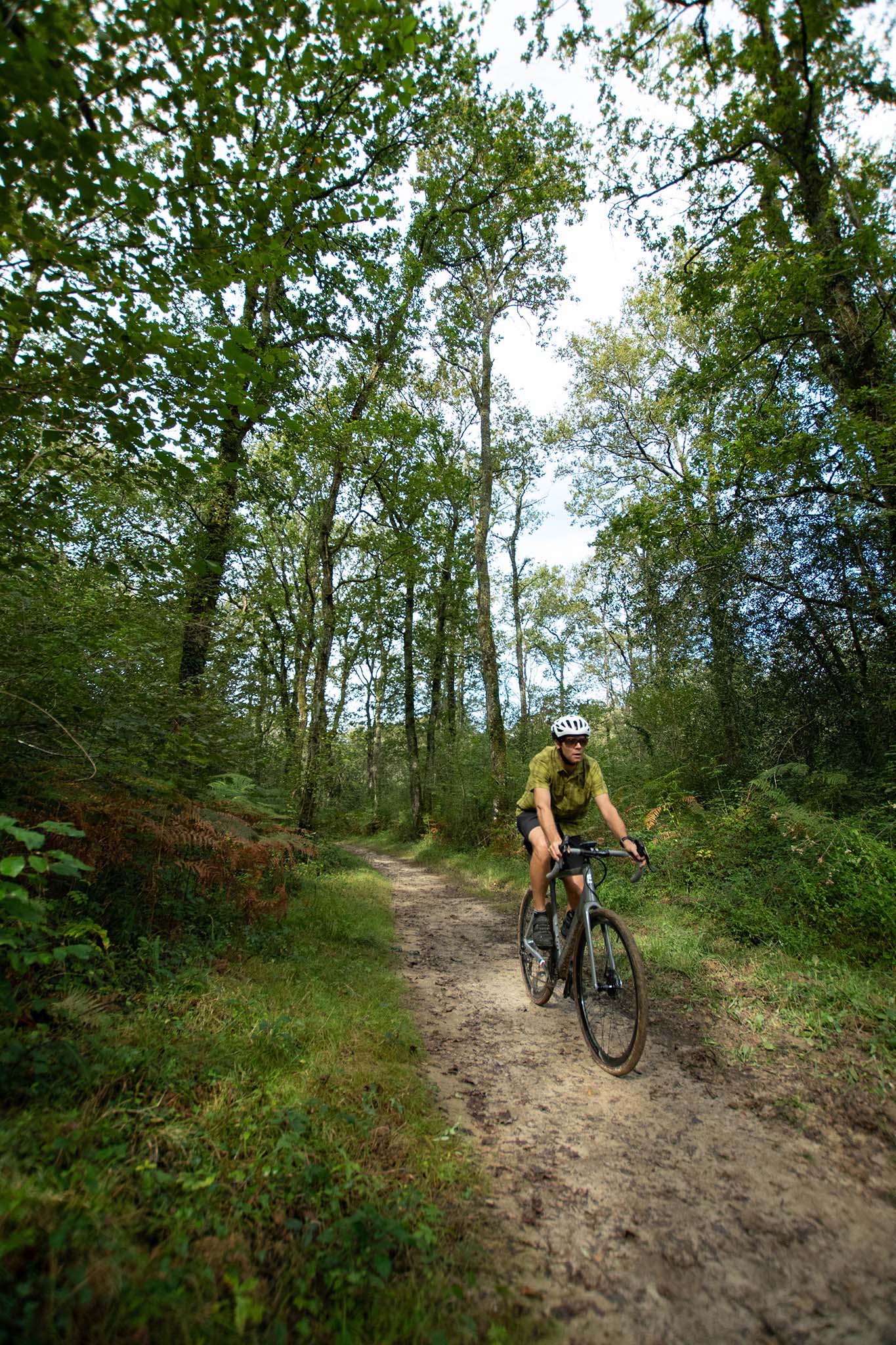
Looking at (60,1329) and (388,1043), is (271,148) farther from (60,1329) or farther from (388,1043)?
(388,1043)

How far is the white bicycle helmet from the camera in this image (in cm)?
470

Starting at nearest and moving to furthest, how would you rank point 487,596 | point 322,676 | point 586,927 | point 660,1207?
1. point 660,1207
2. point 586,927
3. point 322,676
4. point 487,596

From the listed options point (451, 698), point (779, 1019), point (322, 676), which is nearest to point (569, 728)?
point (779, 1019)

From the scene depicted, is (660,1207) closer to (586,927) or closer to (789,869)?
(586,927)

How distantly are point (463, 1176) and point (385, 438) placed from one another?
42.6 ft

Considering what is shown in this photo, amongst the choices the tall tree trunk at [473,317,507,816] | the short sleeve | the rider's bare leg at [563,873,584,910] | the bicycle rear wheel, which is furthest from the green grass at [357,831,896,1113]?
the tall tree trunk at [473,317,507,816]

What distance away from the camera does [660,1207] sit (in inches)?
97.4

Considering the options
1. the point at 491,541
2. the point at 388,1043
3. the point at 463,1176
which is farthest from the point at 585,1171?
the point at 491,541

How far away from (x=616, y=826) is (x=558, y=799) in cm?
74

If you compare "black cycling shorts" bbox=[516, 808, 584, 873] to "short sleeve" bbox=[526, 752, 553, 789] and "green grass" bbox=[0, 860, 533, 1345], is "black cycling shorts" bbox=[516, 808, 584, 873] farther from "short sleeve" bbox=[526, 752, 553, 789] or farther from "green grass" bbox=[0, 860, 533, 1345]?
"green grass" bbox=[0, 860, 533, 1345]

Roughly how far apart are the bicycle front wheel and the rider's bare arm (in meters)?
0.45

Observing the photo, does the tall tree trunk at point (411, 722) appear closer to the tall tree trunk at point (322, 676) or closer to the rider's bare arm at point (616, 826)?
the tall tree trunk at point (322, 676)

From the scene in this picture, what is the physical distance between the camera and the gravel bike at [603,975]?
3508mm

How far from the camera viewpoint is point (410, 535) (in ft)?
50.1
